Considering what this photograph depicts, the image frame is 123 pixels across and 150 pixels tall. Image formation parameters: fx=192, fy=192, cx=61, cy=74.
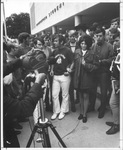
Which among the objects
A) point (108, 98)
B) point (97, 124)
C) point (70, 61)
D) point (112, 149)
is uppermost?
point (70, 61)

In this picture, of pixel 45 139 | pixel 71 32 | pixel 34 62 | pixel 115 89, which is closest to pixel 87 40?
pixel 71 32

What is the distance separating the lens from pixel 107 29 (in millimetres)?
2299

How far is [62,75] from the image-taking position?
8.66 feet

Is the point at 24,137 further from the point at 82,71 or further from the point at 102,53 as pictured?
the point at 102,53

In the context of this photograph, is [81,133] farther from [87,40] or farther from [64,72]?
[87,40]

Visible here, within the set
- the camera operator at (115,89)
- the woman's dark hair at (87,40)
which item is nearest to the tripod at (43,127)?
the camera operator at (115,89)

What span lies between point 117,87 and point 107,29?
0.78 m

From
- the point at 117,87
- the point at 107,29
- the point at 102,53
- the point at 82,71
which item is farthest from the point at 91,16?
the point at 117,87

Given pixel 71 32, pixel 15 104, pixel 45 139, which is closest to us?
pixel 15 104

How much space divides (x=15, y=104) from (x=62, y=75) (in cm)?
131

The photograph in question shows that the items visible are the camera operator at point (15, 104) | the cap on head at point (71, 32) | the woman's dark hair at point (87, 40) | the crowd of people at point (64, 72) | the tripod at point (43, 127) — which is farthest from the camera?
the cap on head at point (71, 32)

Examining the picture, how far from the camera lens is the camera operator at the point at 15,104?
142 centimetres

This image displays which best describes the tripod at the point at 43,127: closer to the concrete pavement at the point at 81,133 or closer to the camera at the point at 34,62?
the concrete pavement at the point at 81,133

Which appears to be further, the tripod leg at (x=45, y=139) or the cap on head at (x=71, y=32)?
the cap on head at (x=71, y=32)
